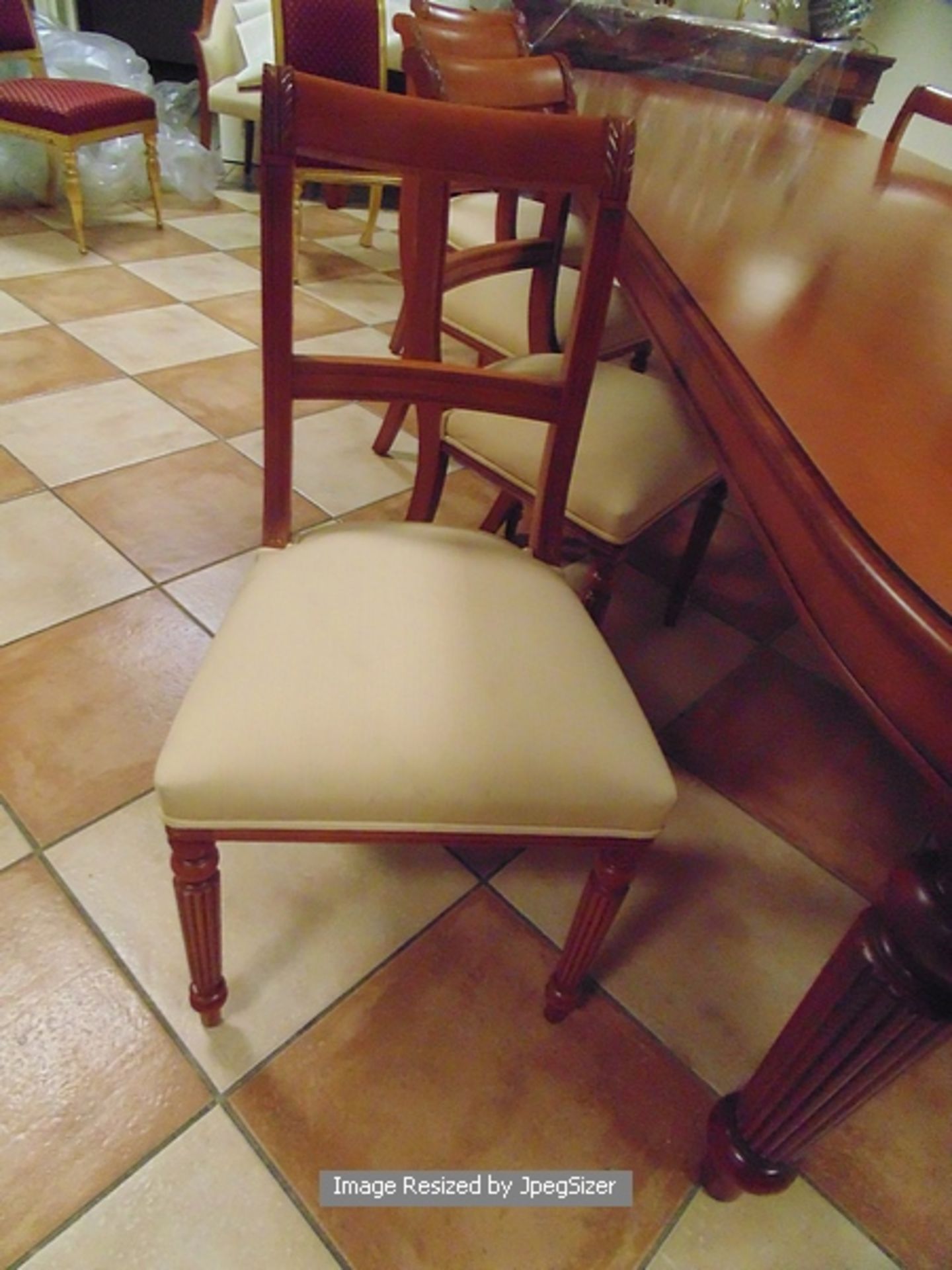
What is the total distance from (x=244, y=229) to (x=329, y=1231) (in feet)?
11.5

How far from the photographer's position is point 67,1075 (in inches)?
33.0

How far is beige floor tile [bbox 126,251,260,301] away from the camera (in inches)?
106

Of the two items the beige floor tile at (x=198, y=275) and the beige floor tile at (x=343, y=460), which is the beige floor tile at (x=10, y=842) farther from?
the beige floor tile at (x=198, y=275)

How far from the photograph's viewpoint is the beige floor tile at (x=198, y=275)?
269 cm

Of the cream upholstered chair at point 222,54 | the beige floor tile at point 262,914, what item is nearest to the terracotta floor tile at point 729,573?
the beige floor tile at point 262,914

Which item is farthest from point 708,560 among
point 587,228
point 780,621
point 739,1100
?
point 739,1100

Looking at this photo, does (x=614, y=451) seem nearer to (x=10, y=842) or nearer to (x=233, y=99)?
(x=10, y=842)

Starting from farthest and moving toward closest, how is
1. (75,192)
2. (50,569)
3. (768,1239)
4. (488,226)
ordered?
1. (75,192)
2. (488,226)
3. (50,569)
4. (768,1239)

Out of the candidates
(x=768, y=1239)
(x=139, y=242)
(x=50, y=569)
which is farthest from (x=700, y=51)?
(x=768, y=1239)

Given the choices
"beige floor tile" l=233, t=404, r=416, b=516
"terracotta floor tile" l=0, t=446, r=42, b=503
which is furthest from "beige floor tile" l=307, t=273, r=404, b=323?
"terracotta floor tile" l=0, t=446, r=42, b=503

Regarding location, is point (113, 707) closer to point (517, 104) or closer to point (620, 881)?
point (620, 881)

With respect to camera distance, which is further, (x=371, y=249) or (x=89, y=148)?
(x=371, y=249)

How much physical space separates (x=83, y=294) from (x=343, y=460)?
129 centimetres

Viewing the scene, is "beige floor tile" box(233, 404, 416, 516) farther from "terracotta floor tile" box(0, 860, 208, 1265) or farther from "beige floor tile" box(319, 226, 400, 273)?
"beige floor tile" box(319, 226, 400, 273)
